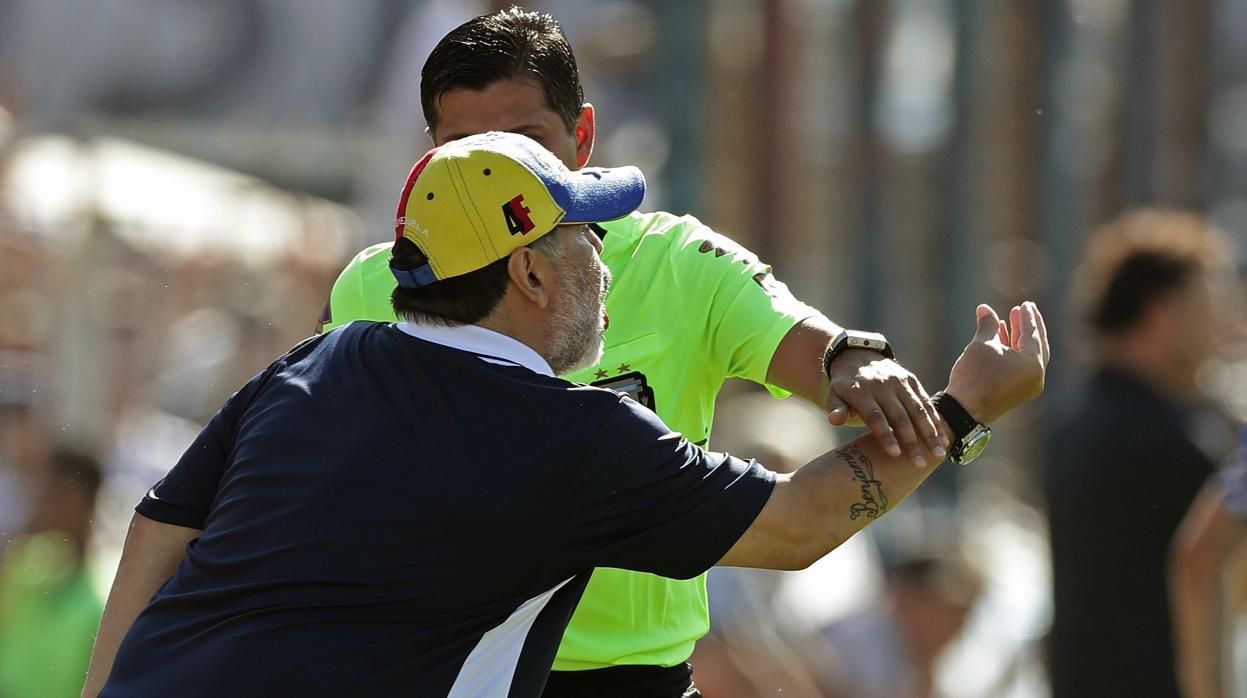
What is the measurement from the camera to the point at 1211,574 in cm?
519

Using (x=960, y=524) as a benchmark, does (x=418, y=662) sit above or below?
above

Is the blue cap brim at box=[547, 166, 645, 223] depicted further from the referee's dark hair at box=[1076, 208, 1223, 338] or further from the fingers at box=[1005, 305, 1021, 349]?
the referee's dark hair at box=[1076, 208, 1223, 338]

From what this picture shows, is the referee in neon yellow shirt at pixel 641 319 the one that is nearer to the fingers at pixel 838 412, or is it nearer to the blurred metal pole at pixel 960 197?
the fingers at pixel 838 412

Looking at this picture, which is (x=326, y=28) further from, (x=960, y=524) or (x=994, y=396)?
(x=994, y=396)

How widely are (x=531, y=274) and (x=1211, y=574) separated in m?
3.04

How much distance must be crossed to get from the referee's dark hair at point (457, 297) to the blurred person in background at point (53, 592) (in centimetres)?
344

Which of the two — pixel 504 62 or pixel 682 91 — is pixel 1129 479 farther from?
pixel 682 91

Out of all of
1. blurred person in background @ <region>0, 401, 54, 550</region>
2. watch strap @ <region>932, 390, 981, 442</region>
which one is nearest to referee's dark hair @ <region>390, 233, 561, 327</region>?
watch strap @ <region>932, 390, 981, 442</region>

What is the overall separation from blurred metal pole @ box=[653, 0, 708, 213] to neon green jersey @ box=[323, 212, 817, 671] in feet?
20.9

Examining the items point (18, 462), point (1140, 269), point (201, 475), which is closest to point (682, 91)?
point (18, 462)

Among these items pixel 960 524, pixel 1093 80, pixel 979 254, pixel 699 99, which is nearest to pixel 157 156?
pixel 699 99

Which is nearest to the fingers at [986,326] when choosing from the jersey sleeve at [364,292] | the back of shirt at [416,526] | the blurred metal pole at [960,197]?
the back of shirt at [416,526]

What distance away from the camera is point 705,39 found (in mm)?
10750

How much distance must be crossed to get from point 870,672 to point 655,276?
386 centimetres
